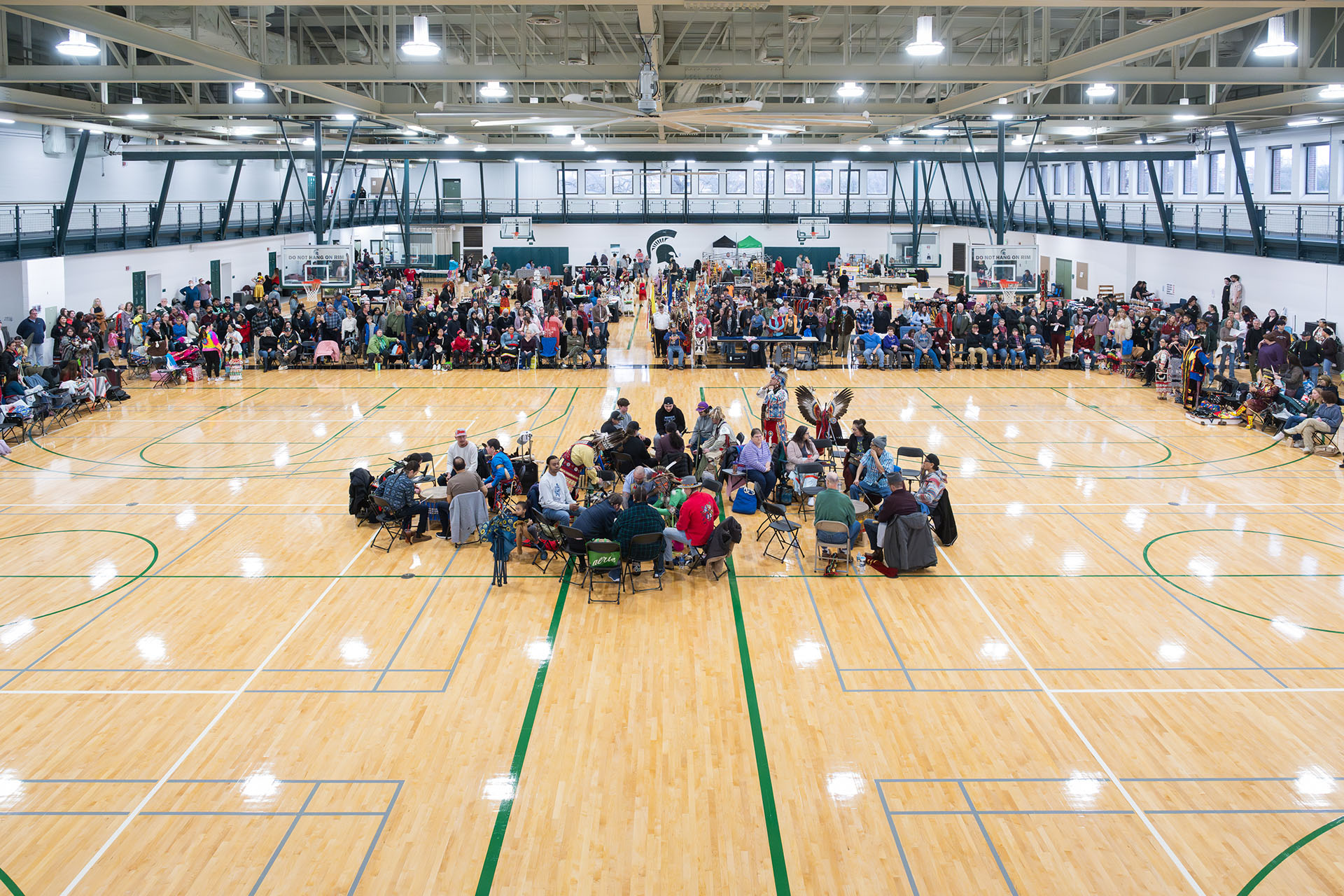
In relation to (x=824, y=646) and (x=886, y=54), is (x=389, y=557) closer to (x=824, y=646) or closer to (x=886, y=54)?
(x=824, y=646)

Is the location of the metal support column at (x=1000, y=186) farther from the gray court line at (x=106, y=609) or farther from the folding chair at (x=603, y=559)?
the gray court line at (x=106, y=609)

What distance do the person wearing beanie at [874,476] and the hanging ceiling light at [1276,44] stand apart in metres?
7.62

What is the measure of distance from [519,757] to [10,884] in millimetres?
3327

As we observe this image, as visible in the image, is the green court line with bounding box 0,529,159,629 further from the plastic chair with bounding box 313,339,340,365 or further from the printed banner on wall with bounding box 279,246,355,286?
the printed banner on wall with bounding box 279,246,355,286

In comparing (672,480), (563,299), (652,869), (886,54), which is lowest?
(652,869)

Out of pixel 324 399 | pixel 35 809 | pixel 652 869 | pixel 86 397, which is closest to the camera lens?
pixel 652 869

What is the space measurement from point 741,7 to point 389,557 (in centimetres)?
757

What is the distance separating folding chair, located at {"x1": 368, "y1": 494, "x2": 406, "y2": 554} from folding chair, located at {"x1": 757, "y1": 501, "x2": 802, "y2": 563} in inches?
179

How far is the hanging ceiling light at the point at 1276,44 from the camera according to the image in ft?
46.2

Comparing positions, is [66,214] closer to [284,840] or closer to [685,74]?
[685,74]

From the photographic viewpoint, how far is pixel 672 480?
1359 centimetres

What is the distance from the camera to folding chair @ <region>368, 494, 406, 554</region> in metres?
13.0

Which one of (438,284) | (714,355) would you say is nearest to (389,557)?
(714,355)

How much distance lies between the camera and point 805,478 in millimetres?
13992
